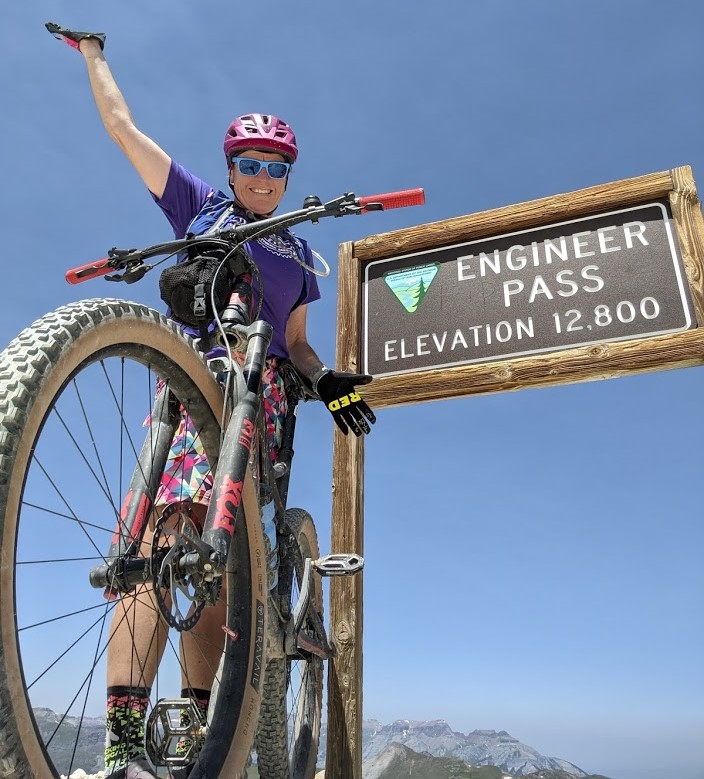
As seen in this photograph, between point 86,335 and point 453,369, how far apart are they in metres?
2.60

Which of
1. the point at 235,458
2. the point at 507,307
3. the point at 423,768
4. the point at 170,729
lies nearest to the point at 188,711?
the point at 170,729

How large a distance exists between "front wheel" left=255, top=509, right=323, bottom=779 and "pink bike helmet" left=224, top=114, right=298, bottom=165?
4.53 feet

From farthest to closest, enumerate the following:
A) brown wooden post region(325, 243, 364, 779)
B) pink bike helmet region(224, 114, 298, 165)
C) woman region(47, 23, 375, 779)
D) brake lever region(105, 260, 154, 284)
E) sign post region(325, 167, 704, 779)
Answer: sign post region(325, 167, 704, 779) → brown wooden post region(325, 243, 364, 779) → pink bike helmet region(224, 114, 298, 165) → brake lever region(105, 260, 154, 284) → woman region(47, 23, 375, 779)

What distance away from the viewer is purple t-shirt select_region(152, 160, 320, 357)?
241 cm

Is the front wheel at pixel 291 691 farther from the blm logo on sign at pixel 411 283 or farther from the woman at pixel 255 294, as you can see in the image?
the blm logo on sign at pixel 411 283

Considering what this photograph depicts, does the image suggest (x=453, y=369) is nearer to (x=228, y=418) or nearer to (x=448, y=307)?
(x=448, y=307)

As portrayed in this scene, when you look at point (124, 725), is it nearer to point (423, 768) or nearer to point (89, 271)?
point (89, 271)

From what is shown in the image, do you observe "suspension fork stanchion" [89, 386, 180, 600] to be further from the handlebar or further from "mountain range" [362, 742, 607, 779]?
"mountain range" [362, 742, 607, 779]

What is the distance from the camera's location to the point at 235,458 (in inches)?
62.6

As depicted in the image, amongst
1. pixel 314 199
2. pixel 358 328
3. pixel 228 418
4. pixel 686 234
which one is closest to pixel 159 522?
pixel 228 418

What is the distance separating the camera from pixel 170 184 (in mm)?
2385

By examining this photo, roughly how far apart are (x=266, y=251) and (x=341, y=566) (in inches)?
51.5

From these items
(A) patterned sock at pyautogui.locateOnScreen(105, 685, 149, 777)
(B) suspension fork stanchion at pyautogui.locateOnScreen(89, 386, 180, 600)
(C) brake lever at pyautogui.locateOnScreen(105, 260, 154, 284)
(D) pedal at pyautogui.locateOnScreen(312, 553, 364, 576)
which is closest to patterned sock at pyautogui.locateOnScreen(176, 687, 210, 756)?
(A) patterned sock at pyautogui.locateOnScreen(105, 685, 149, 777)

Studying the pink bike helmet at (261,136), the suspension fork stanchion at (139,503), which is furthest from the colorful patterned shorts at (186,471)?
the pink bike helmet at (261,136)
